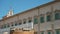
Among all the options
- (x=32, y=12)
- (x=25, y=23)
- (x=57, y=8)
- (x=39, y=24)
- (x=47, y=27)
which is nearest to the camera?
(x=57, y=8)

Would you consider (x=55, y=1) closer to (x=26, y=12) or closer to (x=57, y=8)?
(x=57, y=8)

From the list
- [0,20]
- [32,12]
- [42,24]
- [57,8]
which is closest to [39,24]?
[42,24]

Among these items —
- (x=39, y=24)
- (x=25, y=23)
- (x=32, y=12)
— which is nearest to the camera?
(x=39, y=24)

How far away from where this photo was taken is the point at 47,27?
72.7 feet

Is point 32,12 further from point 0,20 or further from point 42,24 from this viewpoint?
point 0,20

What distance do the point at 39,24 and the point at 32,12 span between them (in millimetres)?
2572

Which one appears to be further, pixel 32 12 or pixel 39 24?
pixel 32 12

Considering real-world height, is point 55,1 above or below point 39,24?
above

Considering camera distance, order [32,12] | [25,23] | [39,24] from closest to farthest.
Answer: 1. [39,24]
2. [32,12]
3. [25,23]

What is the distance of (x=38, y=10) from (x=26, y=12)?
11.4 feet

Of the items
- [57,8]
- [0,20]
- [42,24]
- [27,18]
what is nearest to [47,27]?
[42,24]

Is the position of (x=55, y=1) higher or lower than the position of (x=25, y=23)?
higher

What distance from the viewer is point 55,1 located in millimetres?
20891

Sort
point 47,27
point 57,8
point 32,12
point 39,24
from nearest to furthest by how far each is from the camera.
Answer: point 57,8, point 47,27, point 39,24, point 32,12
